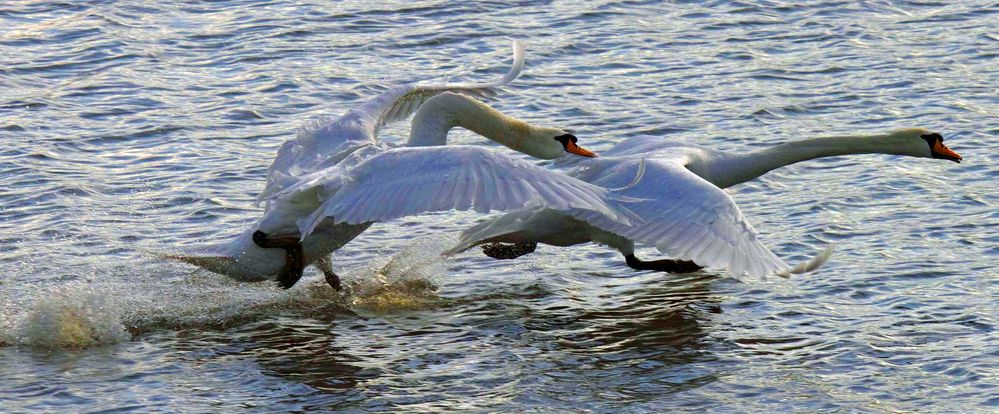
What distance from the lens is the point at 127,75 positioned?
1370cm

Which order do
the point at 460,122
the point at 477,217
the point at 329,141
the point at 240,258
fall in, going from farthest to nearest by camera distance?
the point at 477,217 < the point at 460,122 < the point at 329,141 < the point at 240,258

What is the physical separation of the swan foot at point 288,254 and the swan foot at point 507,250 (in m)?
1.15

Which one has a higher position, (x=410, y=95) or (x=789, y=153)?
(x=410, y=95)

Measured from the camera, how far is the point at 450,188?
748 cm

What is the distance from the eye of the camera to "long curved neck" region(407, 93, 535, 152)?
30.1 feet

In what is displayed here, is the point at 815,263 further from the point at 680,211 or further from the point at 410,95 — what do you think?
the point at 410,95

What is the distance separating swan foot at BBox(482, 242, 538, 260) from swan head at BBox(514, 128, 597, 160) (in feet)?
1.71

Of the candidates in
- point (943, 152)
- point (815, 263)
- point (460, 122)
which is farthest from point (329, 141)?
point (943, 152)

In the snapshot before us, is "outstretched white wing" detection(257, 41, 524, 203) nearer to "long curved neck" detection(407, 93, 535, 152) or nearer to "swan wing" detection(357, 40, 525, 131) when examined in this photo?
"swan wing" detection(357, 40, 525, 131)

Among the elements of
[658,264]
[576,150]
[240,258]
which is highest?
[576,150]

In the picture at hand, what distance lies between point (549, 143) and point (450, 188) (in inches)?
66.8

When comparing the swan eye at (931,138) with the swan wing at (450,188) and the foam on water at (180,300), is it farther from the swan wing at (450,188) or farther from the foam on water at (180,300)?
the foam on water at (180,300)

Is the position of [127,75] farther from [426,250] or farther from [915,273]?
[915,273]

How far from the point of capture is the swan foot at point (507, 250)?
911 cm
